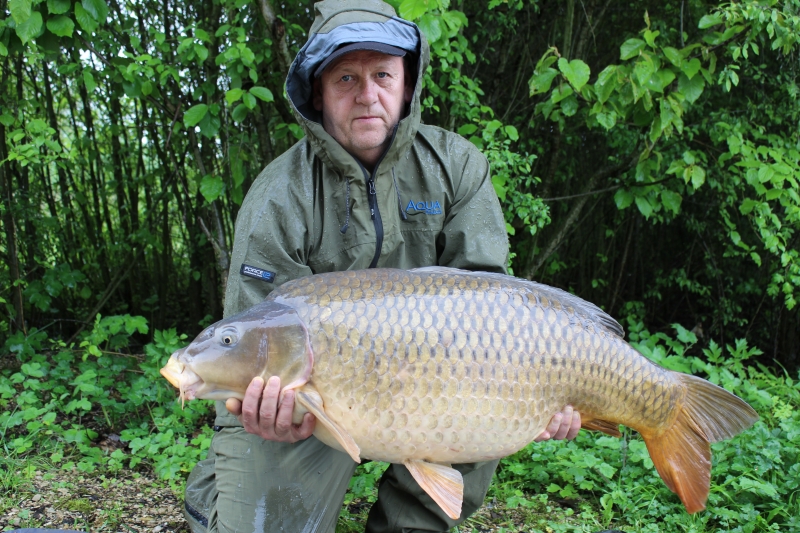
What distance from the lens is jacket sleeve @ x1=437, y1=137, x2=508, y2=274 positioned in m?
1.77

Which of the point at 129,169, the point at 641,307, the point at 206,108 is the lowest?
the point at 641,307

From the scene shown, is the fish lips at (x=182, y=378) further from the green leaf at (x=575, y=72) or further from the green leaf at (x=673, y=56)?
the green leaf at (x=673, y=56)

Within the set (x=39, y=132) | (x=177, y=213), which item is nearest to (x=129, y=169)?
(x=177, y=213)

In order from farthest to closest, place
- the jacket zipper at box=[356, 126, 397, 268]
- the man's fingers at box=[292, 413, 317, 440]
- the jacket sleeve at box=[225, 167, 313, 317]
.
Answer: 1. the jacket zipper at box=[356, 126, 397, 268]
2. the jacket sleeve at box=[225, 167, 313, 317]
3. the man's fingers at box=[292, 413, 317, 440]

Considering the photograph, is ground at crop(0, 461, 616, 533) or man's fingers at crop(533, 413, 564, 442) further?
ground at crop(0, 461, 616, 533)

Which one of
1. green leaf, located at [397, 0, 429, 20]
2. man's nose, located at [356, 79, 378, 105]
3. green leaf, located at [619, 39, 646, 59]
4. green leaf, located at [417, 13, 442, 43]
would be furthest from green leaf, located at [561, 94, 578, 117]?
man's nose, located at [356, 79, 378, 105]

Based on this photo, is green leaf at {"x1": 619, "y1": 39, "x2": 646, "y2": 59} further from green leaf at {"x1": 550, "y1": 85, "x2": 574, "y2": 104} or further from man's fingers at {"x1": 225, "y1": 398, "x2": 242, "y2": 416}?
man's fingers at {"x1": 225, "y1": 398, "x2": 242, "y2": 416}

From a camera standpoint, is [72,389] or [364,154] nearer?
[364,154]

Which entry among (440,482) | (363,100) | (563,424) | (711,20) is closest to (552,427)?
(563,424)

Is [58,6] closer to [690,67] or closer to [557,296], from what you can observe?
[557,296]

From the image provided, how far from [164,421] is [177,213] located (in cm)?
188

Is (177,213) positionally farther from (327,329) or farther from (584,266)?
(327,329)

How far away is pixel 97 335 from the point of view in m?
2.75

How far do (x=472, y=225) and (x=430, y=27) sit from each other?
0.76m
